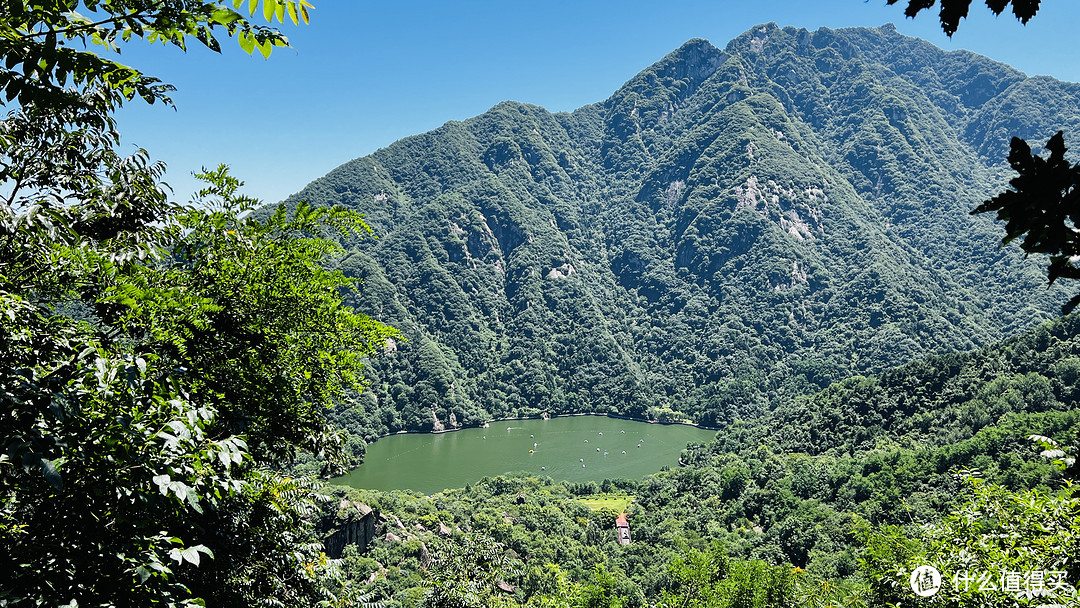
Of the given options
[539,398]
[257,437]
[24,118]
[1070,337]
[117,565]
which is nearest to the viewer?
[117,565]

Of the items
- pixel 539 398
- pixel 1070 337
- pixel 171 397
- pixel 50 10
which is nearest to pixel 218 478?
pixel 171 397

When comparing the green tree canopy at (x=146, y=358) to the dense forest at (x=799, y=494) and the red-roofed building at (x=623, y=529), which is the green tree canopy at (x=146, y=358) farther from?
the red-roofed building at (x=623, y=529)

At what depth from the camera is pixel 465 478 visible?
76.6 m

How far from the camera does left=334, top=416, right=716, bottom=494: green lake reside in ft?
255

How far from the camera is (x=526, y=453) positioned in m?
89.4

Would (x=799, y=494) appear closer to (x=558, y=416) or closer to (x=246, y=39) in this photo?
(x=246, y=39)

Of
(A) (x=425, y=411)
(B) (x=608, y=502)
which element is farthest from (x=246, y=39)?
(A) (x=425, y=411)

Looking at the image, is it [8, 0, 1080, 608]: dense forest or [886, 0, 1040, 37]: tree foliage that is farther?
[8, 0, 1080, 608]: dense forest

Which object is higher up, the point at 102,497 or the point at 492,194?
the point at 492,194

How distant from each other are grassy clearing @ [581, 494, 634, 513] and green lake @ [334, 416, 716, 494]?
1281 cm

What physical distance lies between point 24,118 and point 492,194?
7743 inches

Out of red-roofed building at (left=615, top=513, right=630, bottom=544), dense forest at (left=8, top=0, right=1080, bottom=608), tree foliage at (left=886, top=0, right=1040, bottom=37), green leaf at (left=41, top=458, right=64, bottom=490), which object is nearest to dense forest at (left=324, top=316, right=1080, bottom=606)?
dense forest at (left=8, top=0, right=1080, bottom=608)

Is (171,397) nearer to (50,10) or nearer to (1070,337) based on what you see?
(50,10)

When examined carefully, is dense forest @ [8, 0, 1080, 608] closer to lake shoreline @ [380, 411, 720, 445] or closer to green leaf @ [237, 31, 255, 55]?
green leaf @ [237, 31, 255, 55]
